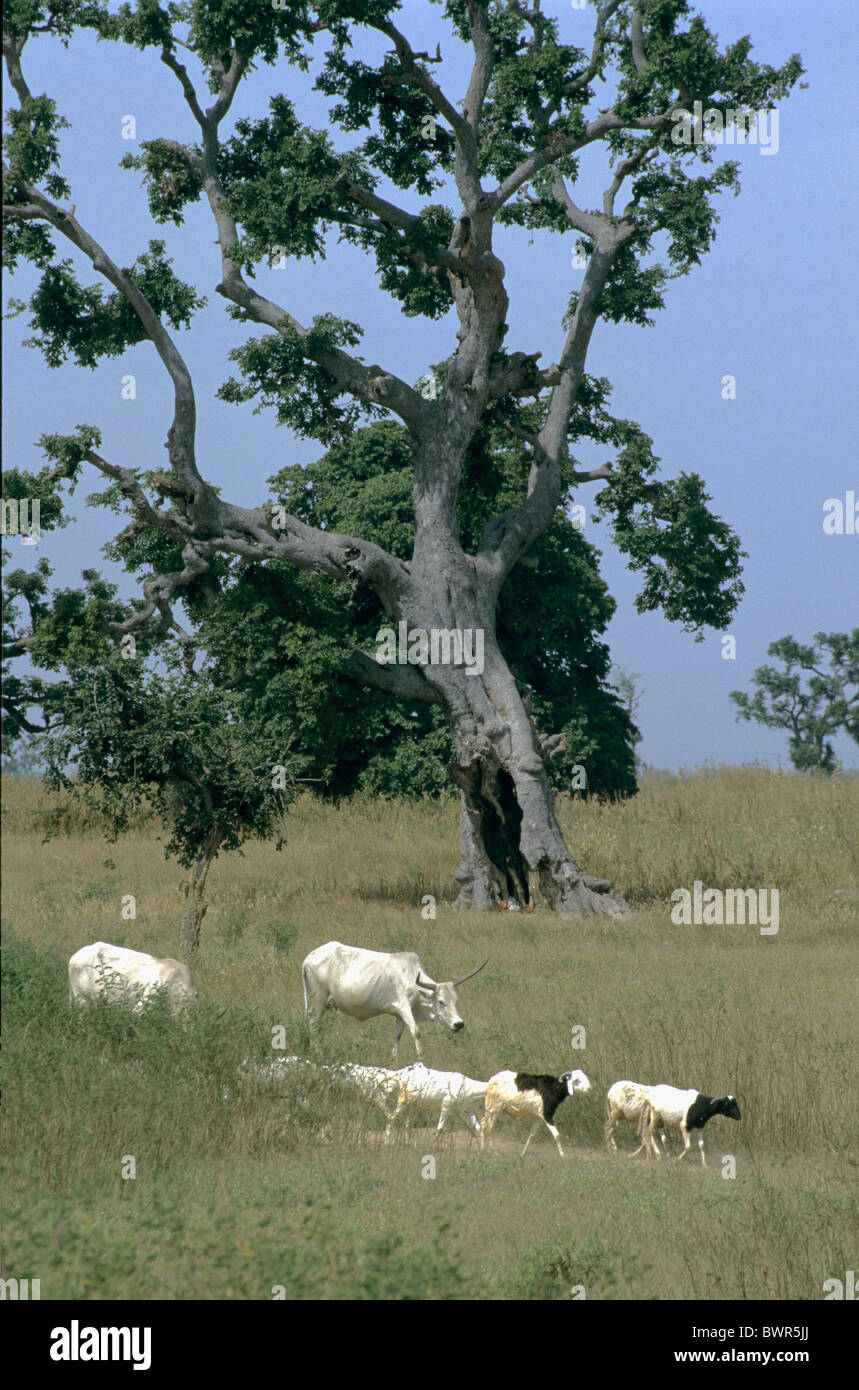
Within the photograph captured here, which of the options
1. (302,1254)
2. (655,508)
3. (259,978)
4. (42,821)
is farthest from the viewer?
(42,821)

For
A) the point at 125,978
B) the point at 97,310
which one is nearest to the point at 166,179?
the point at 97,310

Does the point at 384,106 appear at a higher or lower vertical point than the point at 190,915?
higher

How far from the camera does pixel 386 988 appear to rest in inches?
518

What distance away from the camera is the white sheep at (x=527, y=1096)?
10430 mm

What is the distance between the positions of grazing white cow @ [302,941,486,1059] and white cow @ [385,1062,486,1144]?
1.61 metres

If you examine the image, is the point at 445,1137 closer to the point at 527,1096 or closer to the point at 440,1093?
the point at 440,1093

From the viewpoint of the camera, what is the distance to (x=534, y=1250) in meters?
7.58

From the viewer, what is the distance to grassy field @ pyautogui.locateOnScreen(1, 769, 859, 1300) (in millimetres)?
6746

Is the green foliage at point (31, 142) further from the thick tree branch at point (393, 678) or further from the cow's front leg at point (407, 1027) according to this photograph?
the cow's front leg at point (407, 1027)

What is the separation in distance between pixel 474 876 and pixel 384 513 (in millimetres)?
15925

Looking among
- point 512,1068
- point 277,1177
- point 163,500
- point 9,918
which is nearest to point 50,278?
point 163,500

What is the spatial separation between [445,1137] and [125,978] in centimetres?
376

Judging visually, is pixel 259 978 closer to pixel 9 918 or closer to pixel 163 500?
pixel 9 918

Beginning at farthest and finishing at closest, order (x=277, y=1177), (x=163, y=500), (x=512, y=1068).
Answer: (x=163, y=500) → (x=512, y=1068) → (x=277, y=1177)
